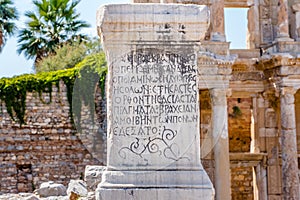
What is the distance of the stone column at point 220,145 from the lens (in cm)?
1346

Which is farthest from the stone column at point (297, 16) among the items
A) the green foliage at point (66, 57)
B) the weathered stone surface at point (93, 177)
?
the green foliage at point (66, 57)

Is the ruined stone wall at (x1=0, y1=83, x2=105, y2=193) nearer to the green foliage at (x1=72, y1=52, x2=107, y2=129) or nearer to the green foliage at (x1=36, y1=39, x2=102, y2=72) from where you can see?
the green foliage at (x1=72, y1=52, x2=107, y2=129)

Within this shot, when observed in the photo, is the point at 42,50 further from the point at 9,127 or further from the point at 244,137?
the point at 244,137

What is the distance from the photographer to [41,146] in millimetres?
18266

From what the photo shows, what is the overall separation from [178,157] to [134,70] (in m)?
0.92

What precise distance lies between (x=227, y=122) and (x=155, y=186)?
968 cm

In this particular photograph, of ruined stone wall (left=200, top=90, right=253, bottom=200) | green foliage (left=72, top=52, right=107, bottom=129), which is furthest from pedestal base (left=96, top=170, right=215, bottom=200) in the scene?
green foliage (left=72, top=52, right=107, bottom=129)

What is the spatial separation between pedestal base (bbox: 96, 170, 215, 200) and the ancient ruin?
Result: 7.02 meters

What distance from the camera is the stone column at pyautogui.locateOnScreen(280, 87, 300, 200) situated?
1387cm

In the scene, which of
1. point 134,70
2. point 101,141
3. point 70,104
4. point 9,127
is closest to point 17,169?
point 9,127

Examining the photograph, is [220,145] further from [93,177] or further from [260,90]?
[93,177]

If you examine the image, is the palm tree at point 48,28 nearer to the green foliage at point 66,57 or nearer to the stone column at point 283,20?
the green foliage at point 66,57

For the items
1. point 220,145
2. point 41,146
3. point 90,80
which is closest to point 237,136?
point 90,80

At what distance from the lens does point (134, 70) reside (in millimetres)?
5137
